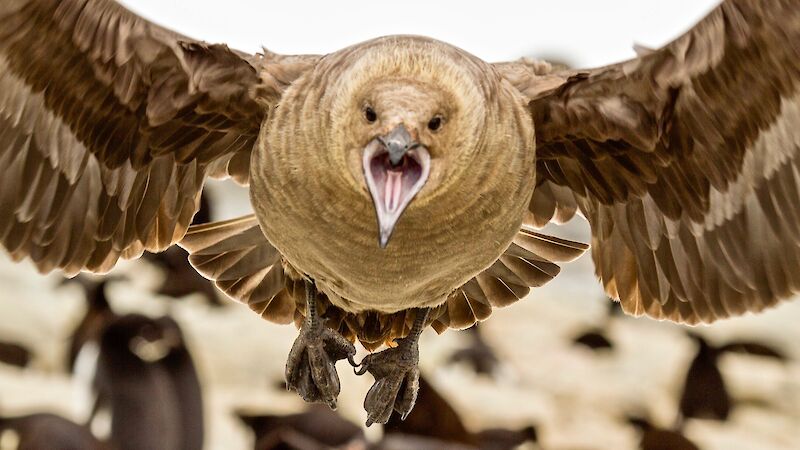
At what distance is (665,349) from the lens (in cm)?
817

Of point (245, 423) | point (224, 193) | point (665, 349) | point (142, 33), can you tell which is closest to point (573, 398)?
point (665, 349)

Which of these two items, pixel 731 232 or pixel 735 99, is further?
pixel 731 232

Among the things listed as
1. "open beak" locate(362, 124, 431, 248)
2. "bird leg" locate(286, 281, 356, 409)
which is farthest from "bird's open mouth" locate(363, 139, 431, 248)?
"bird leg" locate(286, 281, 356, 409)

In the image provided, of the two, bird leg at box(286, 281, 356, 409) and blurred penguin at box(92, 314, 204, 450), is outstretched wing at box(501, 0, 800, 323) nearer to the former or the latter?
bird leg at box(286, 281, 356, 409)

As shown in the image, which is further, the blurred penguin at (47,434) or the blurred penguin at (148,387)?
the blurred penguin at (148,387)

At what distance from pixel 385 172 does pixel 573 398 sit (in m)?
5.05

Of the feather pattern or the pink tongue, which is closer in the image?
the pink tongue

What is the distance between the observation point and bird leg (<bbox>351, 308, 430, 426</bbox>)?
12.8 feet

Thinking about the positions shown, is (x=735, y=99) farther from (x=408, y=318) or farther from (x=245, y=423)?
(x=245, y=423)

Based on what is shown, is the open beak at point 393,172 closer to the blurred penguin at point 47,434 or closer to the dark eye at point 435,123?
the dark eye at point 435,123

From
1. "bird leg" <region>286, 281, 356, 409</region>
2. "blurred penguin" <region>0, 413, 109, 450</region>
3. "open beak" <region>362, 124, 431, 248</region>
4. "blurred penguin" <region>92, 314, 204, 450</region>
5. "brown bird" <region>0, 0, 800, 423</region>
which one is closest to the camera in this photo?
"open beak" <region>362, 124, 431, 248</region>

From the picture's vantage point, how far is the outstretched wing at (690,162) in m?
3.04

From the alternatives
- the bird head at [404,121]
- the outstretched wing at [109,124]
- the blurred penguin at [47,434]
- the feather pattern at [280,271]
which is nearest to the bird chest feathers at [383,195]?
the bird head at [404,121]

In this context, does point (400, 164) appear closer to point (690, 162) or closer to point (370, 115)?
point (370, 115)
